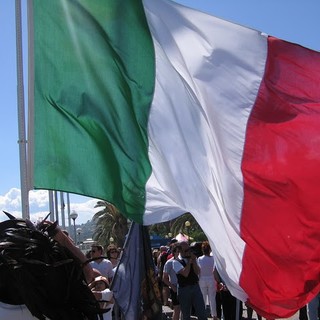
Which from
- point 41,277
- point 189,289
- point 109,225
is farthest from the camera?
point 109,225

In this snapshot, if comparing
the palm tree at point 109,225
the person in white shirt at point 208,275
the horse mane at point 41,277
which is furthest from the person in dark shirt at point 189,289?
the palm tree at point 109,225

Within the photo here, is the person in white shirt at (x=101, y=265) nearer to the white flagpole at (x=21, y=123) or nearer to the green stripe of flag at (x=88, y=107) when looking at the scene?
the white flagpole at (x=21, y=123)

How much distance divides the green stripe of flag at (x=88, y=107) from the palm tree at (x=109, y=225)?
38606mm

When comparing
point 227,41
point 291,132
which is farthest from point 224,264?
point 227,41

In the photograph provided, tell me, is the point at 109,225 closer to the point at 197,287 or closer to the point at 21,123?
the point at 197,287

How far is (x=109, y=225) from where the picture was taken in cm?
4700

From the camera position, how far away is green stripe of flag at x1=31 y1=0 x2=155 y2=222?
466 centimetres

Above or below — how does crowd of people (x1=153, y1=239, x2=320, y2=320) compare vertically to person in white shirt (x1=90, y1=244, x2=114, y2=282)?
below

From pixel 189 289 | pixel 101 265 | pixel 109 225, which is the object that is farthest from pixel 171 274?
pixel 109 225

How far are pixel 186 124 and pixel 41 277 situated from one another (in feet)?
8.47

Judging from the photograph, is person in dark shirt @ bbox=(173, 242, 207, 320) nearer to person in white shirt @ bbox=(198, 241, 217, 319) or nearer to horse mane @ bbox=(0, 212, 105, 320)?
person in white shirt @ bbox=(198, 241, 217, 319)

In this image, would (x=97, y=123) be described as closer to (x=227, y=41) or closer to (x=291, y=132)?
(x=227, y=41)

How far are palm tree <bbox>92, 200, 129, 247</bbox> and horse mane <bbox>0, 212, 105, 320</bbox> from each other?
134 ft

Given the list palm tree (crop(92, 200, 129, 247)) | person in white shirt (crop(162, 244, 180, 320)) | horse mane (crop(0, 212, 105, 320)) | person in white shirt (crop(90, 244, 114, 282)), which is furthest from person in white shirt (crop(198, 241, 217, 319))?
palm tree (crop(92, 200, 129, 247))
